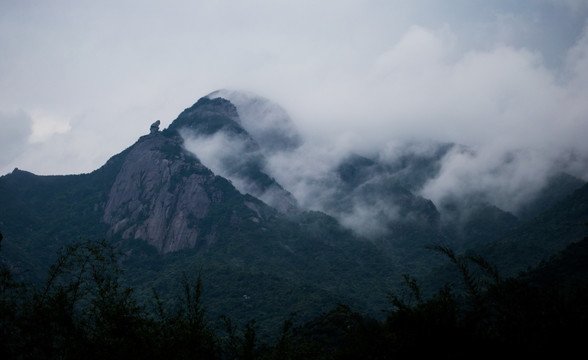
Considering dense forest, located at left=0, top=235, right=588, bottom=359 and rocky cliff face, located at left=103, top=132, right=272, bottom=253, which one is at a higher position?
rocky cliff face, located at left=103, top=132, right=272, bottom=253

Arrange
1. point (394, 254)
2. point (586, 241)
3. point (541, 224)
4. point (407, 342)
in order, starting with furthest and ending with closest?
point (394, 254)
point (541, 224)
point (586, 241)
point (407, 342)

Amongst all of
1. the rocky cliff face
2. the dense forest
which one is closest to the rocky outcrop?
the rocky cliff face

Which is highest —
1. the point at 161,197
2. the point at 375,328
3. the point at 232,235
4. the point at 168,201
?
the point at 161,197

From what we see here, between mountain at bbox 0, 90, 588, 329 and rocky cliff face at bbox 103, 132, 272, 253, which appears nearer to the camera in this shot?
mountain at bbox 0, 90, 588, 329

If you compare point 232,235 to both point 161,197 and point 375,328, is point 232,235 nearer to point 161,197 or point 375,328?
point 161,197

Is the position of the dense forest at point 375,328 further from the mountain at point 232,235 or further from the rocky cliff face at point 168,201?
the rocky cliff face at point 168,201

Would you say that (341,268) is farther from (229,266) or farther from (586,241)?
(586,241)

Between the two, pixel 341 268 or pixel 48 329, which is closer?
pixel 48 329

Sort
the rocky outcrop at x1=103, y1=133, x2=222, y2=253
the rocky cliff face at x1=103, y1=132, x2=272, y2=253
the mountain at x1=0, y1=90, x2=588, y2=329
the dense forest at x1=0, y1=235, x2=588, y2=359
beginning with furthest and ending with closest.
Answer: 1. the rocky cliff face at x1=103, y1=132, x2=272, y2=253
2. the rocky outcrop at x1=103, y1=133, x2=222, y2=253
3. the mountain at x1=0, y1=90, x2=588, y2=329
4. the dense forest at x1=0, y1=235, x2=588, y2=359

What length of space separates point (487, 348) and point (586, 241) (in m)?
74.7

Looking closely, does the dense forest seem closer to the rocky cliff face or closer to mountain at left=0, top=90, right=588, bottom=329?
mountain at left=0, top=90, right=588, bottom=329

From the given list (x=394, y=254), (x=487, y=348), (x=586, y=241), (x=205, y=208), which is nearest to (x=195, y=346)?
(x=487, y=348)

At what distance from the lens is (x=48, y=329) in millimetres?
21375

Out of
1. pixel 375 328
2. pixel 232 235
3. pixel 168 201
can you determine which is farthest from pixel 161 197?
pixel 375 328
